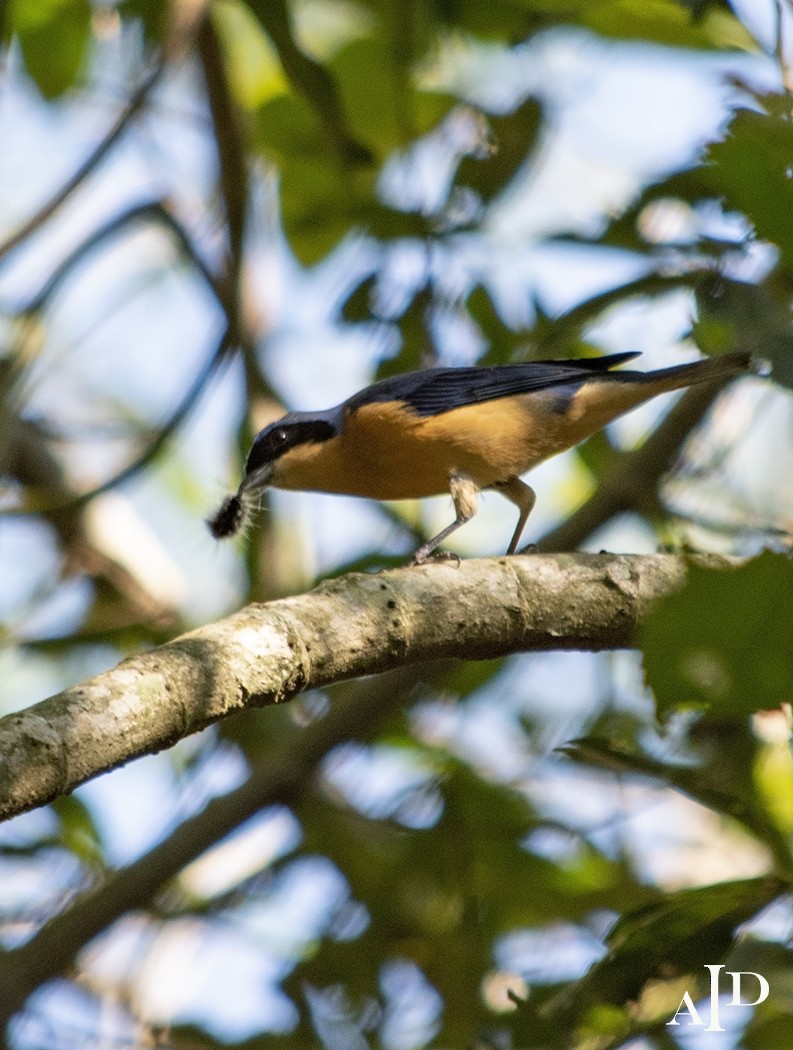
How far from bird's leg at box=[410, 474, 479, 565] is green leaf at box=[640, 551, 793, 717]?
11.0ft

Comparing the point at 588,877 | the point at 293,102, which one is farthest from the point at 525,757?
the point at 293,102

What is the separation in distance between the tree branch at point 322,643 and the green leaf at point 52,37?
450 cm

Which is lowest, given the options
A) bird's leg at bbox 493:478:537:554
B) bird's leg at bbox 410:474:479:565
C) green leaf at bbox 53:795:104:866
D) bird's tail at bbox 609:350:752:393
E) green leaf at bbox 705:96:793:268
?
green leaf at bbox 53:795:104:866

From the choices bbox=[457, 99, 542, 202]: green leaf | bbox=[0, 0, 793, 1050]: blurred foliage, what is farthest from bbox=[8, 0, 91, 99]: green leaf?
bbox=[457, 99, 542, 202]: green leaf

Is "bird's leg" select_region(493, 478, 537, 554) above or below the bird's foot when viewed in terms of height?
below

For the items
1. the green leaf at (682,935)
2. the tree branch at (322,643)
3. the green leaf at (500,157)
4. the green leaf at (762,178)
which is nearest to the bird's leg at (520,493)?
the green leaf at (500,157)

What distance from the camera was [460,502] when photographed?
5.69 m

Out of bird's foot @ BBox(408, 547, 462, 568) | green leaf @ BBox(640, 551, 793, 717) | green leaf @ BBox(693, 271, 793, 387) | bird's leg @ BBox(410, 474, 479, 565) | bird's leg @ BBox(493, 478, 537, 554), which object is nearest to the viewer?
green leaf @ BBox(640, 551, 793, 717)

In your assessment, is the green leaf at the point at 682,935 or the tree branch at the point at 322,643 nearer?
the tree branch at the point at 322,643

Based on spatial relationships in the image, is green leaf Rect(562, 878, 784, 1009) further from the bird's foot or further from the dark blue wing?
the dark blue wing

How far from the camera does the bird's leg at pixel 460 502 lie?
5.55 meters

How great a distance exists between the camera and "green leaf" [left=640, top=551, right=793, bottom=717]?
2041 mm

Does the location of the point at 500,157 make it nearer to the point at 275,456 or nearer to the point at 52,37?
the point at 275,456

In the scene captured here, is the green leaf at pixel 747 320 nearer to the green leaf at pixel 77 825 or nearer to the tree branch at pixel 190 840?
the tree branch at pixel 190 840
